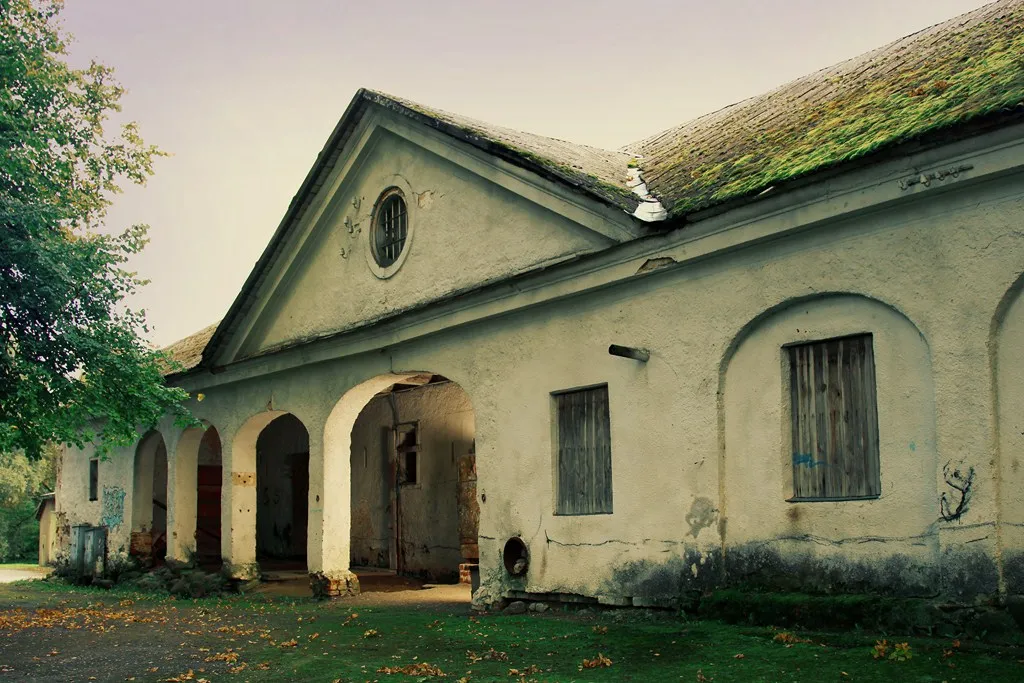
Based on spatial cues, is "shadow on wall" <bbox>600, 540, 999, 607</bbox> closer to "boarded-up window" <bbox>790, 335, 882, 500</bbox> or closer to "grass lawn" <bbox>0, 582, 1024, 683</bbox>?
"grass lawn" <bbox>0, 582, 1024, 683</bbox>

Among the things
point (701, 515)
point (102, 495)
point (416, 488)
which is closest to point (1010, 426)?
point (701, 515)

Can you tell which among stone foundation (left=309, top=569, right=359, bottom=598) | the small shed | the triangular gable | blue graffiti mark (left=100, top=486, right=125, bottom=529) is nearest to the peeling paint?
the triangular gable

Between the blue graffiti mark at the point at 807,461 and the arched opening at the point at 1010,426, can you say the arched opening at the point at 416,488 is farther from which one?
the arched opening at the point at 1010,426

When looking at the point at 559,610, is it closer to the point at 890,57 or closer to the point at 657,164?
the point at 657,164

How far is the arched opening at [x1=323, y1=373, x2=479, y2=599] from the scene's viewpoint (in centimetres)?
1625

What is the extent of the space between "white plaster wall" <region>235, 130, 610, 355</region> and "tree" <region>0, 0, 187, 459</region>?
2290 millimetres

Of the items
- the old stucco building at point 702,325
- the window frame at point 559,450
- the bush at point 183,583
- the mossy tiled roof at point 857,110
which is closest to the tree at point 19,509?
the bush at point 183,583

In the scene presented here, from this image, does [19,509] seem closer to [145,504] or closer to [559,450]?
[145,504]

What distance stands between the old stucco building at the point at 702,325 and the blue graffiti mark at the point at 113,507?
4798 mm

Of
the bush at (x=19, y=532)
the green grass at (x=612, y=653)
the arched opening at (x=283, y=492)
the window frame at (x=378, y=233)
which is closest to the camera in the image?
the green grass at (x=612, y=653)

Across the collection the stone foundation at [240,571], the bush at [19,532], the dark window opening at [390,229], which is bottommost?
the bush at [19,532]

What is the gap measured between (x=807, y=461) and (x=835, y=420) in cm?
43

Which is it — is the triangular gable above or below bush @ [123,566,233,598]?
above

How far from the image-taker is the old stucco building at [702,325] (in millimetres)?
7117
